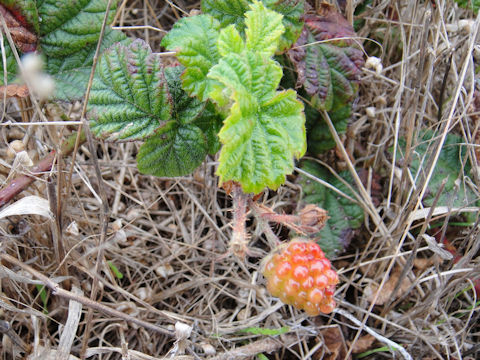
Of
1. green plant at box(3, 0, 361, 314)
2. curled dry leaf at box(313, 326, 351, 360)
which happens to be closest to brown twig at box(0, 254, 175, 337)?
green plant at box(3, 0, 361, 314)

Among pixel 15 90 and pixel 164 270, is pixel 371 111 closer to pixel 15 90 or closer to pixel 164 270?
pixel 164 270

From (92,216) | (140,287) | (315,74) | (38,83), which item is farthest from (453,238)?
(38,83)

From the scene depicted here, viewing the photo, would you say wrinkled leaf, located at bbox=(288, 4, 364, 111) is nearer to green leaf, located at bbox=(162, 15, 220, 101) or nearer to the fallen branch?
green leaf, located at bbox=(162, 15, 220, 101)

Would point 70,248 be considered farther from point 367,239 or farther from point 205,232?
point 367,239

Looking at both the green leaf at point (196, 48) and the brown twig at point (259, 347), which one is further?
the brown twig at point (259, 347)

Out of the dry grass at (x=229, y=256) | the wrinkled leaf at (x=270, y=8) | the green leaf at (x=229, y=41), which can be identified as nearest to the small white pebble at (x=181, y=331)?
the dry grass at (x=229, y=256)

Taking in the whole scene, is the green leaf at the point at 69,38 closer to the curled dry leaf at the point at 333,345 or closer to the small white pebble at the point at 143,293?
the small white pebble at the point at 143,293
